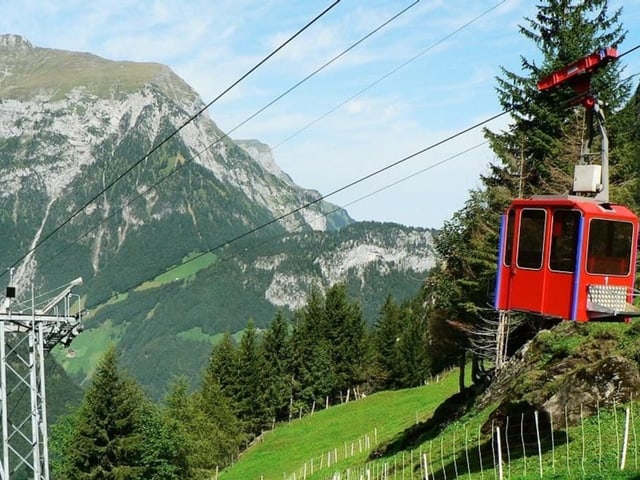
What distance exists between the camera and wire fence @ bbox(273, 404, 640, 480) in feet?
54.9

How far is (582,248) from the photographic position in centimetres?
1505

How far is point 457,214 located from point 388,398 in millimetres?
34258

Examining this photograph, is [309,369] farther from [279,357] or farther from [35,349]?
[35,349]

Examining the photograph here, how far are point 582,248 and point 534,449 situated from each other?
7481mm

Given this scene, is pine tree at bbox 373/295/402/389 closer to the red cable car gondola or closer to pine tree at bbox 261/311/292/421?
pine tree at bbox 261/311/292/421

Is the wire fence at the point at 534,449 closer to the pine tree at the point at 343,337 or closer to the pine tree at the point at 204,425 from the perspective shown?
the pine tree at the point at 204,425

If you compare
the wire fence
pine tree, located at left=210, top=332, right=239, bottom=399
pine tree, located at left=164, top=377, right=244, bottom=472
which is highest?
the wire fence

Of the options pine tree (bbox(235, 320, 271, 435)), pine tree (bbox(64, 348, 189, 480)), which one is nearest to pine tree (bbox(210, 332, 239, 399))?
pine tree (bbox(235, 320, 271, 435))

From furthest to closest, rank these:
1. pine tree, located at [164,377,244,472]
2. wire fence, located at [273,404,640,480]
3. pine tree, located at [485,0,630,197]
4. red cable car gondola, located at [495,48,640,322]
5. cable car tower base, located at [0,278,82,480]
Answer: pine tree, located at [164,377,244,472], pine tree, located at [485,0,630,197], cable car tower base, located at [0,278,82,480], wire fence, located at [273,404,640,480], red cable car gondola, located at [495,48,640,322]

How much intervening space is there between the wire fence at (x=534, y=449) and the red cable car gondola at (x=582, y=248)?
2834mm

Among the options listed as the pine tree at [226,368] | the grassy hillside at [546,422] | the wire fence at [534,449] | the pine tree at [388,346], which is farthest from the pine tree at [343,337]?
the wire fence at [534,449]

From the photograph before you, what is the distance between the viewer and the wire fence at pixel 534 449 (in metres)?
16.7

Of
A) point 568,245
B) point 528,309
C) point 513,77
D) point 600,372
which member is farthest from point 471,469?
point 513,77

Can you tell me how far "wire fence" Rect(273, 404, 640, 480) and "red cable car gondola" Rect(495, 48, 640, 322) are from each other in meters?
2.83
